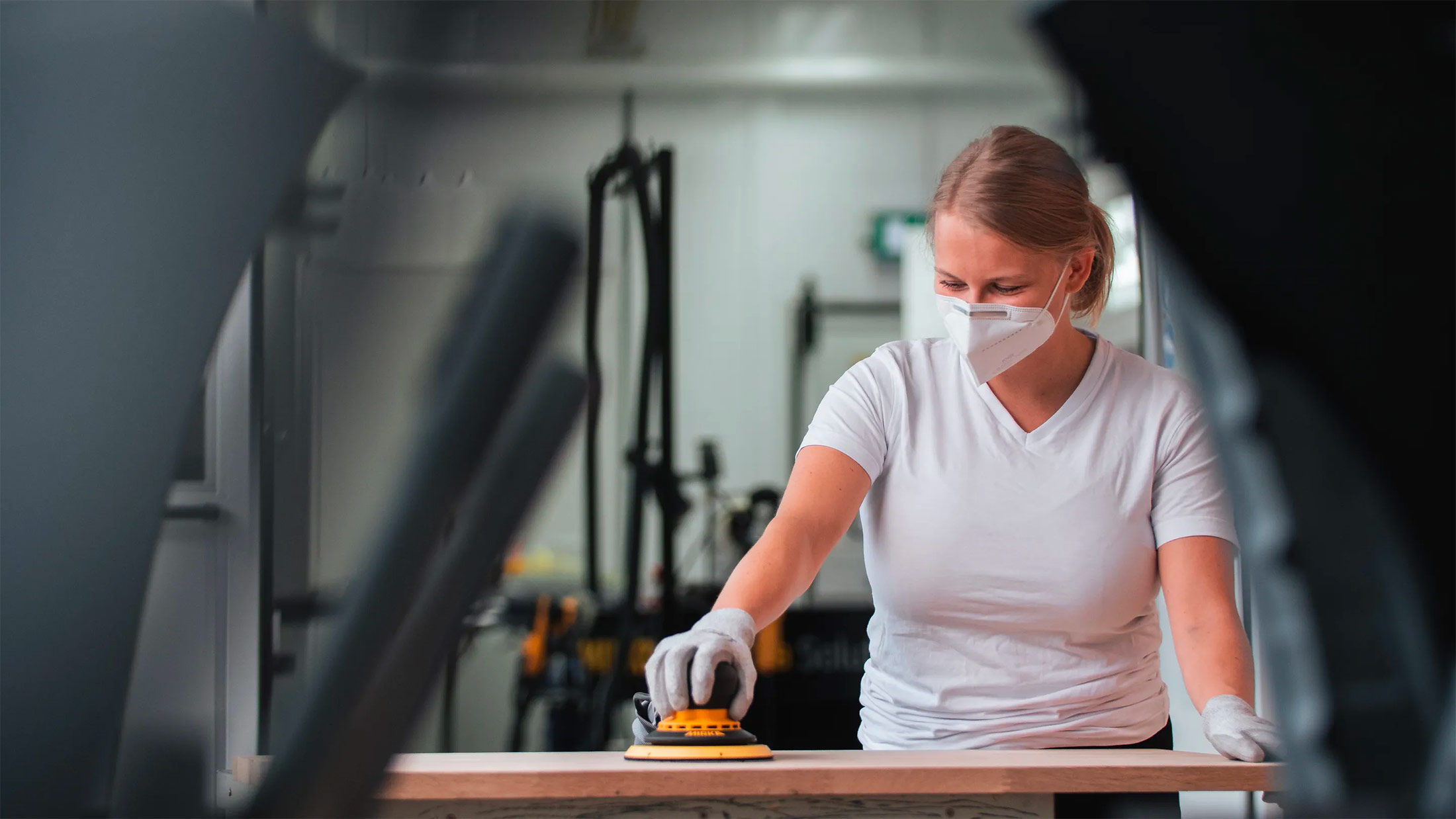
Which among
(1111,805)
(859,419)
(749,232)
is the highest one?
(749,232)

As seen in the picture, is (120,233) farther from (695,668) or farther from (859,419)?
(859,419)

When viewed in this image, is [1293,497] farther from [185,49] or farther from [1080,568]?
[1080,568]

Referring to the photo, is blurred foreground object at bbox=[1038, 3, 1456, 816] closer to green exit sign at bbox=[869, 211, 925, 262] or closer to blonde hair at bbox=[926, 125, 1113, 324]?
blonde hair at bbox=[926, 125, 1113, 324]

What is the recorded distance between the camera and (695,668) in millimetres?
1304

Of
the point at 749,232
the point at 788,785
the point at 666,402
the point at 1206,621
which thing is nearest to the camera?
the point at 788,785

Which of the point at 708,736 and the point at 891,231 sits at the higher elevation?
the point at 891,231

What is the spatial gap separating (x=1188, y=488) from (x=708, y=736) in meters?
0.68

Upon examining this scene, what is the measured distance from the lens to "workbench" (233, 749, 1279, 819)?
3.97ft

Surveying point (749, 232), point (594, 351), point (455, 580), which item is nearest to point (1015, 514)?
point (455, 580)

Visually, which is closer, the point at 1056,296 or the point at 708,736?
the point at 708,736

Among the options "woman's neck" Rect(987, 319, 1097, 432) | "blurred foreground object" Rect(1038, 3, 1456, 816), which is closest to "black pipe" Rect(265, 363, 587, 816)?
"blurred foreground object" Rect(1038, 3, 1456, 816)

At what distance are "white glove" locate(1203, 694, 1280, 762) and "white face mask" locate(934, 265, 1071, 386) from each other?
1.56ft

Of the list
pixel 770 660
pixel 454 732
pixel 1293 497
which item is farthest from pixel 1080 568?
pixel 454 732

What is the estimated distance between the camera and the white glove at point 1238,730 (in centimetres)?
134
